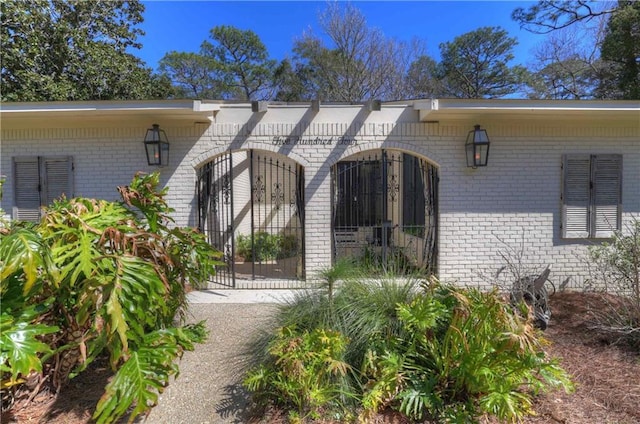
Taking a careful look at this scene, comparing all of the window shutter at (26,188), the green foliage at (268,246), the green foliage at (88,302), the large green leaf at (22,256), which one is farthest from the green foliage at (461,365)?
the window shutter at (26,188)

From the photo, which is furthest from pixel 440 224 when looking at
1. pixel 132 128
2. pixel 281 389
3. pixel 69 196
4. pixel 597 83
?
pixel 597 83

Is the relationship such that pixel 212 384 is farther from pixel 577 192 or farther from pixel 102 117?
pixel 577 192

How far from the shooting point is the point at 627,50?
37.9 ft

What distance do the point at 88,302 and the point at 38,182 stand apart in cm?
469

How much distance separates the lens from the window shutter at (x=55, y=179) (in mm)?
5406

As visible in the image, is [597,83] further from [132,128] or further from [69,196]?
[69,196]

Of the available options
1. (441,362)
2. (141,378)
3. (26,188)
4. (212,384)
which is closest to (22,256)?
(141,378)

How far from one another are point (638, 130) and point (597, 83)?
12.1m

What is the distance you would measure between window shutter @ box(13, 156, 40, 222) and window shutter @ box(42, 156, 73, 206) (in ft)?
0.42

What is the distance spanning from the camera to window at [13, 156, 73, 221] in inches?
212

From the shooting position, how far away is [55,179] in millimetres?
5426

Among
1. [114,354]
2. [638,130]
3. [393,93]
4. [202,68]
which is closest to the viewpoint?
[114,354]

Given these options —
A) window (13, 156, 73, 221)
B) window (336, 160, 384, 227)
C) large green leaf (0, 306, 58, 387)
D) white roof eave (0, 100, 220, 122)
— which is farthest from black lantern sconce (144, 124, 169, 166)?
window (336, 160, 384, 227)

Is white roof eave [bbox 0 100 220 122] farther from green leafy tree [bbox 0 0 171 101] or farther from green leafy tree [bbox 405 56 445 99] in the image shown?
green leafy tree [bbox 405 56 445 99]
